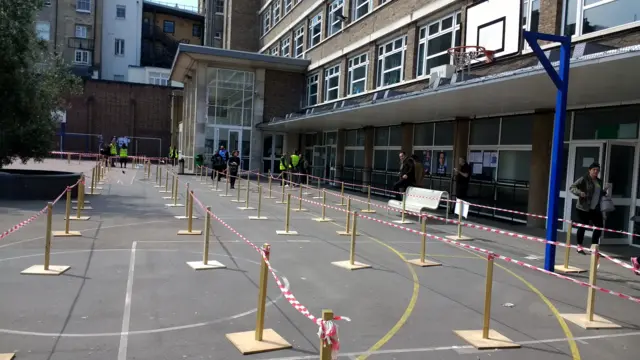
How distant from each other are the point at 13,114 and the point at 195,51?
16.6 m

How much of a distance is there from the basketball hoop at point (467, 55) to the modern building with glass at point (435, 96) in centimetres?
27

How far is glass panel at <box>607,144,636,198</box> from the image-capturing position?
12.4 metres

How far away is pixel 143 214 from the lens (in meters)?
14.3

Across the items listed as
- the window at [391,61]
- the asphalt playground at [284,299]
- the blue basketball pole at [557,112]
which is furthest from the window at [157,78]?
the blue basketball pole at [557,112]

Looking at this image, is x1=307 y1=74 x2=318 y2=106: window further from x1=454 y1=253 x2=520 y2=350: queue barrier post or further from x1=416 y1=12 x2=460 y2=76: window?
x1=454 y1=253 x2=520 y2=350: queue barrier post

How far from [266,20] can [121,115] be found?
59.4ft

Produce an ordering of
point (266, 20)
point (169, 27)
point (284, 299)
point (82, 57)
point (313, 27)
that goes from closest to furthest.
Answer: point (284, 299), point (313, 27), point (266, 20), point (82, 57), point (169, 27)

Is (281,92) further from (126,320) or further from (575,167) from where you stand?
(126,320)

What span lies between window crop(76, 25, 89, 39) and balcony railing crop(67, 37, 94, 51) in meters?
0.66

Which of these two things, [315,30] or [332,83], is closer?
[332,83]

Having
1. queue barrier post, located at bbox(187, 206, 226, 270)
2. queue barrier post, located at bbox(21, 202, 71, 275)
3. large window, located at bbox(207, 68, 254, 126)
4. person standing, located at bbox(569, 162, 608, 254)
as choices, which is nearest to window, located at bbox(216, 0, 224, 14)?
large window, located at bbox(207, 68, 254, 126)

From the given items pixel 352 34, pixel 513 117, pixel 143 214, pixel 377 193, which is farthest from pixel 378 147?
pixel 143 214

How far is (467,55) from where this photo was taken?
55.3 feet

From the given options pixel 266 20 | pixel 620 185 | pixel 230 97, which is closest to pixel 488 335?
pixel 620 185
